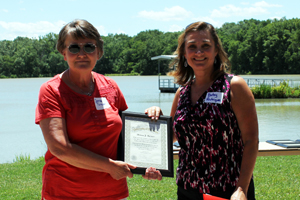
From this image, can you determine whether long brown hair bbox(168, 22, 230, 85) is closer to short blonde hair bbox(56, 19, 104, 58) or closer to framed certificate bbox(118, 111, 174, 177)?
framed certificate bbox(118, 111, 174, 177)

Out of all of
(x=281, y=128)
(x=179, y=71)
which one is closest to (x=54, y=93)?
(x=179, y=71)

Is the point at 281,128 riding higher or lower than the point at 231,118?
lower

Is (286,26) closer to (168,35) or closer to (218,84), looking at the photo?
(168,35)

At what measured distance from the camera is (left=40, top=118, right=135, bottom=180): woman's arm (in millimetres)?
2273

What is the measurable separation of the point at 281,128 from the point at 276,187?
327 inches

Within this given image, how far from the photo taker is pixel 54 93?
7.75 feet

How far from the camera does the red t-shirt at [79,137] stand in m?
2.36

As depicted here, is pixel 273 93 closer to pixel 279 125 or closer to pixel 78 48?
pixel 279 125

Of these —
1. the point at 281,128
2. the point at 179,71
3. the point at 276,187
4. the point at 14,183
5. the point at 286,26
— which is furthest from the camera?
the point at 286,26

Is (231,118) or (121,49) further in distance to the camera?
(121,49)

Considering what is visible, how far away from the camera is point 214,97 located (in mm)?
2410

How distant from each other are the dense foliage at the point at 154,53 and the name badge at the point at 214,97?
8429 cm

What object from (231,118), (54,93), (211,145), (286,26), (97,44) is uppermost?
(286,26)

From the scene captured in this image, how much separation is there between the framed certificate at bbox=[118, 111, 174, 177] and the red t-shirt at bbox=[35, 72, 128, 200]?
165 millimetres
